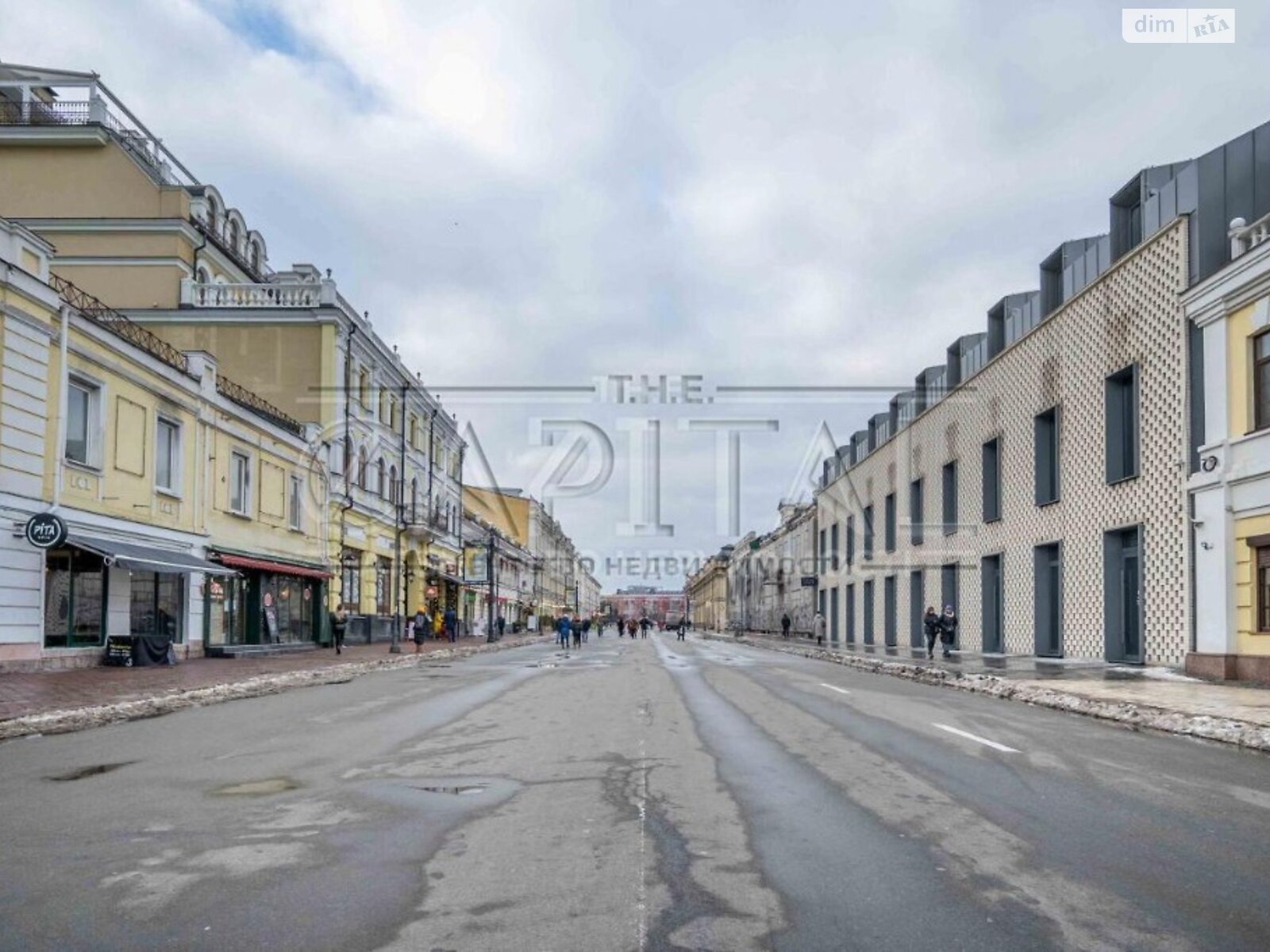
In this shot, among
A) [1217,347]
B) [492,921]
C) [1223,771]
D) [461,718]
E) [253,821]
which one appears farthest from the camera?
[1217,347]

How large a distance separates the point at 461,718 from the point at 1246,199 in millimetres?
19007

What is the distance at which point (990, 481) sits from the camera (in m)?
35.8

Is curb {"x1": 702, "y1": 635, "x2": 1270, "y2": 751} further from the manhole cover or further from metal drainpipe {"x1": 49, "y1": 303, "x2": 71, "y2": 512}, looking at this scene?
metal drainpipe {"x1": 49, "y1": 303, "x2": 71, "y2": 512}

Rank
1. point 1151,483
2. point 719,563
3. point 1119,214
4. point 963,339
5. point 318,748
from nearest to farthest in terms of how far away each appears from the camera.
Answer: point 318,748 < point 1151,483 < point 1119,214 < point 963,339 < point 719,563

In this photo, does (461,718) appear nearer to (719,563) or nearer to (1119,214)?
(1119,214)

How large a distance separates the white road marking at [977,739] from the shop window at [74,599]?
17139mm

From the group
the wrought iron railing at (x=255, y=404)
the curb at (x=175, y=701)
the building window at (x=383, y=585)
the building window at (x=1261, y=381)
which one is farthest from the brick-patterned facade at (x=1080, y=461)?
the building window at (x=383, y=585)

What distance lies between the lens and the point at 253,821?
7.09m

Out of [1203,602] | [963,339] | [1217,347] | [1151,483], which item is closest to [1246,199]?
[1217,347]

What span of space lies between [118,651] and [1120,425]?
919 inches

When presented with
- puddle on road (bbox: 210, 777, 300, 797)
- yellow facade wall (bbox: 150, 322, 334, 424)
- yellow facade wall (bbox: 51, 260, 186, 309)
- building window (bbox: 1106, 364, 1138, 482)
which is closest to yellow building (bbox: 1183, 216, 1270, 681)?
building window (bbox: 1106, 364, 1138, 482)

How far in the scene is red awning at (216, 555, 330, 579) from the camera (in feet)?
95.6

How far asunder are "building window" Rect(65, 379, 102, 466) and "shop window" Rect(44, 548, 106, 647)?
2018 mm

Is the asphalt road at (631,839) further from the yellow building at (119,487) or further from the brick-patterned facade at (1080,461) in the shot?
the brick-patterned facade at (1080,461)
